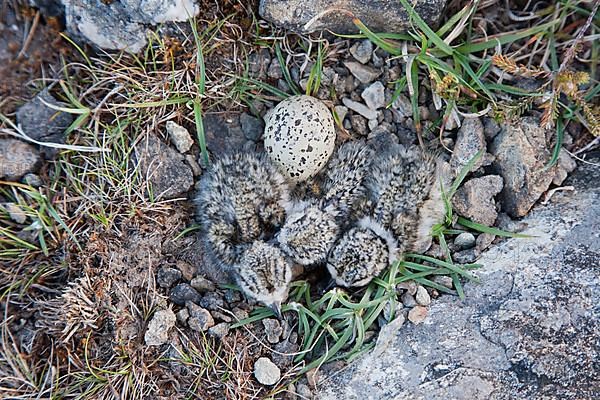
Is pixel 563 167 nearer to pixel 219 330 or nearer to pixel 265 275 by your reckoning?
pixel 265 275

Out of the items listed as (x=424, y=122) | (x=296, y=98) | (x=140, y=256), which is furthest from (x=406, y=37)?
(x=140, y=256)

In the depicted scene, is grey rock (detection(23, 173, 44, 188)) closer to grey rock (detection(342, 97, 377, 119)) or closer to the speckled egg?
the speckled egg

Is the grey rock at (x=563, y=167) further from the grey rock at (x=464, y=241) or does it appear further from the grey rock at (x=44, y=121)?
the grey rock at (x=44, y=121)

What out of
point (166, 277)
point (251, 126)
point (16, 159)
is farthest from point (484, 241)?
point (16, 159)

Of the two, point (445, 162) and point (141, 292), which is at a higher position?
point (445, 162)

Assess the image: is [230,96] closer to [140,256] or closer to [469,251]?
[140,256]
